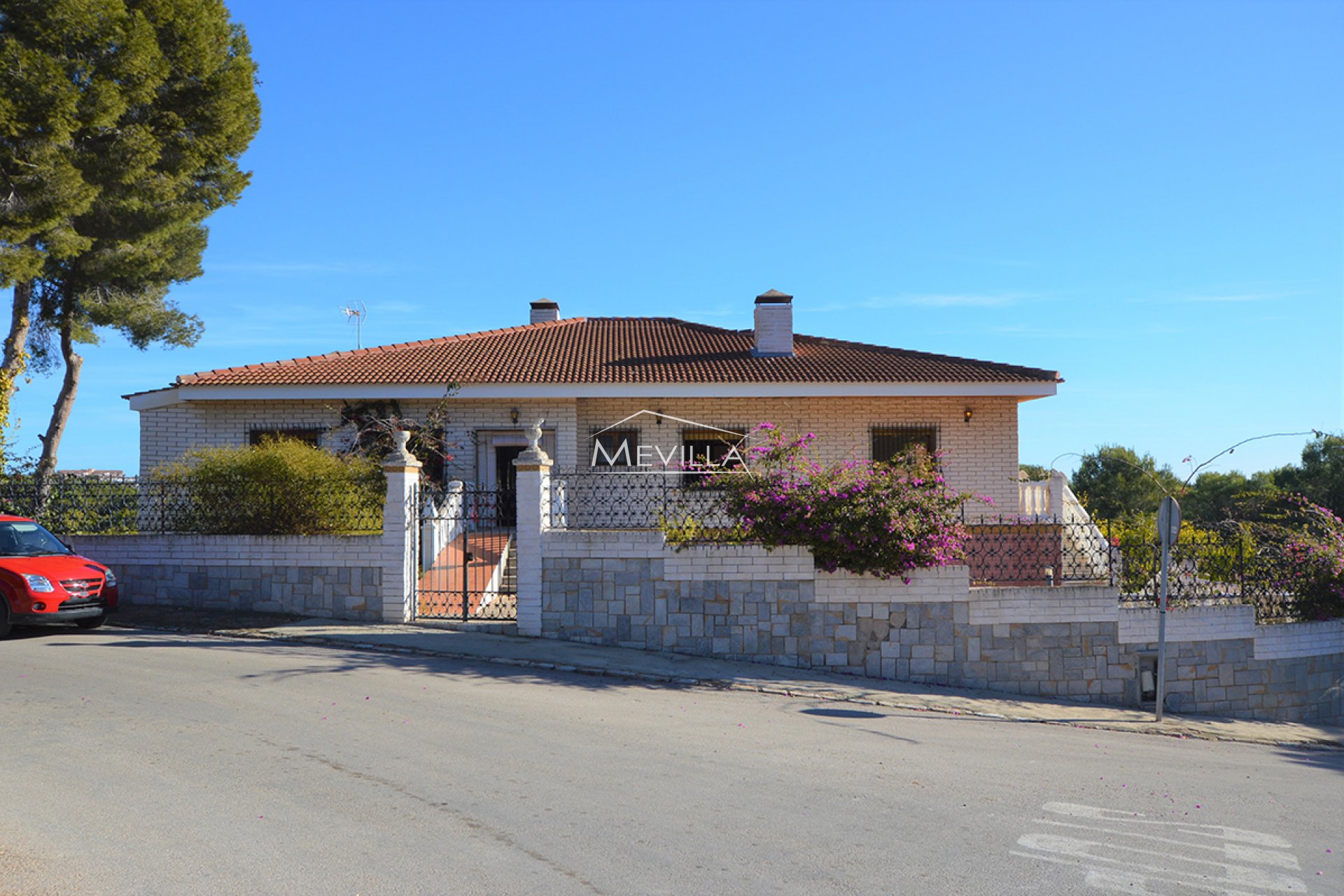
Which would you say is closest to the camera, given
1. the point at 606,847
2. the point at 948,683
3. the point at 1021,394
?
the point at 606,847

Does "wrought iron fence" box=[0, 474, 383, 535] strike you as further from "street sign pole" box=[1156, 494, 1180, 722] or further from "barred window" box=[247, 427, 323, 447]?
"street sign pole" box=[1156, 494, 1180, 722]

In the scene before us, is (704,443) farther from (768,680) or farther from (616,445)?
(768,680)

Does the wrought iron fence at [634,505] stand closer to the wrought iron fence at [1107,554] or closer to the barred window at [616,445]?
the wrought iron fence at [1107,554]

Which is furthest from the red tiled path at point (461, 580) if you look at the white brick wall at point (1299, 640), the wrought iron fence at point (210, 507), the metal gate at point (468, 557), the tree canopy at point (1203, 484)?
the tree canopy at point (1203, 484)

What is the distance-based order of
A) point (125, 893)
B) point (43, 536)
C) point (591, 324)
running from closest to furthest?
point (125, 893) < point (43, 536) < point (591, 324)

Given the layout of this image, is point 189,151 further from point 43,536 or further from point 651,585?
point 651,585

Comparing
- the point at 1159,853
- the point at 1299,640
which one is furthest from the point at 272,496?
the point at 1299,640

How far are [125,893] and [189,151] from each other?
2132cm

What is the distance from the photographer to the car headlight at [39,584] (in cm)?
A: 1173

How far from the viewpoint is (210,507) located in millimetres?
13781

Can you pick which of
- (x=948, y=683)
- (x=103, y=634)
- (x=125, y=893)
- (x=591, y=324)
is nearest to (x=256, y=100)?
(x=591, y=324)

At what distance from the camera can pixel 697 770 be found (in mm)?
6949

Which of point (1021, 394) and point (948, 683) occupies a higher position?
point (1021, 394)

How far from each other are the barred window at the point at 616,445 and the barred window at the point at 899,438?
4977 mm
